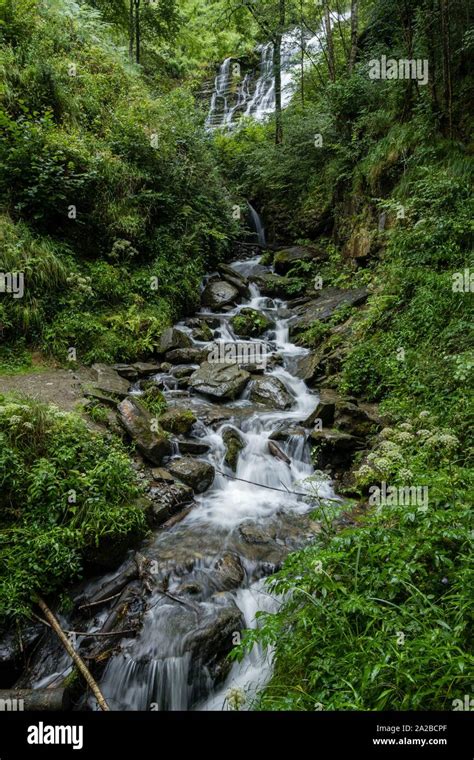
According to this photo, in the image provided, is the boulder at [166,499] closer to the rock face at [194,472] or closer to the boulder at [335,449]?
the rock face at [194,472]

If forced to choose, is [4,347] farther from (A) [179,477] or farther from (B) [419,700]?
(B) [419,700]

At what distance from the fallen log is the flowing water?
0.37 m

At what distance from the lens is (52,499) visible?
4.41 metres

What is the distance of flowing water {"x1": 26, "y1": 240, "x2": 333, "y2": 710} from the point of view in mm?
3621

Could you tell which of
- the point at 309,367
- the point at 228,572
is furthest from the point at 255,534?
the point at 309,367

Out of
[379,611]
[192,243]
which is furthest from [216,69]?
[379,611]

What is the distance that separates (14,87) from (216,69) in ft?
71.9

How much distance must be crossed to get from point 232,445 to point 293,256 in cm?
885

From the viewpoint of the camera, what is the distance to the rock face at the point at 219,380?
847 centimetres

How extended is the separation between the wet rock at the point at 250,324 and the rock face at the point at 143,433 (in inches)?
201

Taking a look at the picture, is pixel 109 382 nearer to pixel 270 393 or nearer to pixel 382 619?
pixel 270 393

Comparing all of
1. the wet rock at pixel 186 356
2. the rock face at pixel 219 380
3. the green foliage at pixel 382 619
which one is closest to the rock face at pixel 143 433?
the rock face at pixel 219 380

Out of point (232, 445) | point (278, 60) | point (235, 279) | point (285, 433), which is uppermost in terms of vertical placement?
point (278, 60)

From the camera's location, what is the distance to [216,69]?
84.3 ft
